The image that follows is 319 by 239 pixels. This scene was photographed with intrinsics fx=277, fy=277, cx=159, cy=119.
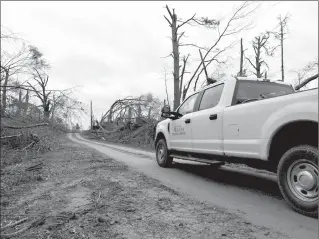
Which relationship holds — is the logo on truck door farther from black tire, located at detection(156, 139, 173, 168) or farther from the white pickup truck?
black tire, located at detection(156, 139, 173, 168)

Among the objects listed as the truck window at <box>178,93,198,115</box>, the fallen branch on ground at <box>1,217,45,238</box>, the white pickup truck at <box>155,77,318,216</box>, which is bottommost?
the fallen branch on ground at <box>1,217,45,238</box>

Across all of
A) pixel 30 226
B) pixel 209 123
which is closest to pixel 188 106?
pixel 209 123

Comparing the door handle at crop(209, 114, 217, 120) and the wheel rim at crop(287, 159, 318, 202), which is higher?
the door handle at crop(209, 114, 217, 120)

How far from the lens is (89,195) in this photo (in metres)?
4.53

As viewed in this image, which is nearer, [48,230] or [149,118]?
[48,230]

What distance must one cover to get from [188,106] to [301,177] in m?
3.57

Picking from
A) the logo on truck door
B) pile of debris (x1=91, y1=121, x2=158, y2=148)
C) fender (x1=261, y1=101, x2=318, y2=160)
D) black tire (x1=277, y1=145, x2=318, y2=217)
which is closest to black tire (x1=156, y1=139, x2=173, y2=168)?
the logo on truck door

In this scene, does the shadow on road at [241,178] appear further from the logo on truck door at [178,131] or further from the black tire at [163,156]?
the logo on truck door at [178,131]

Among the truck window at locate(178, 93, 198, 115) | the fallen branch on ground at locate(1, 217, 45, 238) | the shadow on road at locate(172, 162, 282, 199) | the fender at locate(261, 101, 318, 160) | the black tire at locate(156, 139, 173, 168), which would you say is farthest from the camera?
the black tire at locate(156, 139, 173, 168)

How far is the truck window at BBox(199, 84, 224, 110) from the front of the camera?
5.25 metres

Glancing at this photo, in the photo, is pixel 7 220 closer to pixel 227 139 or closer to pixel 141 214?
pixel 141 214

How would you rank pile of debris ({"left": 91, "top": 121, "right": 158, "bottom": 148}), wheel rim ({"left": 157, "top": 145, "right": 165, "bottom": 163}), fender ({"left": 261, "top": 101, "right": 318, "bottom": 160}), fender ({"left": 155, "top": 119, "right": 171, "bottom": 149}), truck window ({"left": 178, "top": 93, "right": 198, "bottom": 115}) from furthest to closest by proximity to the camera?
pile of debris ({"left": 91, "top": 121, "right": 158, "bottom": 148}), wheel rim ({"left": 157, "top": 145, "right": 165, "bottom": 163}), fender ({"left": 155, "top": 119, "right": 171, "bottom": 149}), truck window ({"left": 178, "top": 93, "right": 198, "bottom": 115}), fender ({"left": 261, "top": 101, "right": 318, "bottom": 160})

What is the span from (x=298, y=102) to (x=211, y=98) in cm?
237

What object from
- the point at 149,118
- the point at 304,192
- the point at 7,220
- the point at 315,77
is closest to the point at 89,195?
the point at 7,220
